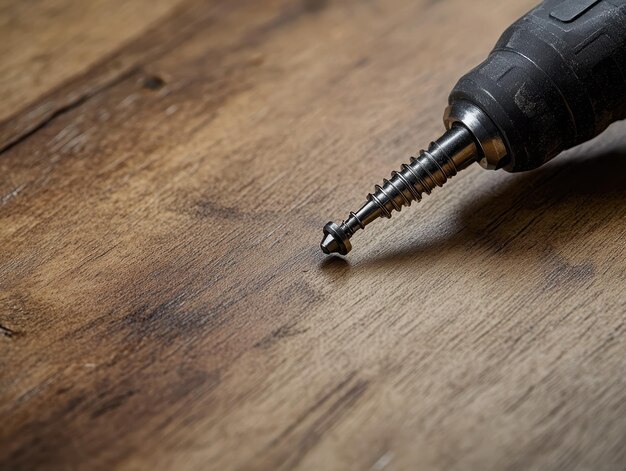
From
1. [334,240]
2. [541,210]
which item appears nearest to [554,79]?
[541,210]

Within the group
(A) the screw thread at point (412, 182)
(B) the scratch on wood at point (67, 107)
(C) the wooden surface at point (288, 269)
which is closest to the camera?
(C) the wooden surface at point (288, 269)

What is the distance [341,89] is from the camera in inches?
43.3

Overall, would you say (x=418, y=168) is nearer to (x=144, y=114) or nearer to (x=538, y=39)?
(x=538, y=39)

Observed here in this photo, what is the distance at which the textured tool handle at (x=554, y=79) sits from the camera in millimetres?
812

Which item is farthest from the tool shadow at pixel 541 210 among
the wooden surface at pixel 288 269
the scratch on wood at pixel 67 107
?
the scratch on wood at pixel 67 107

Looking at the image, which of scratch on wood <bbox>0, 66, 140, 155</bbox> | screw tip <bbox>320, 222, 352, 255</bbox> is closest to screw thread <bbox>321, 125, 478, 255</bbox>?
screw tip <bbox>320, 222, 352, 255</bbox>

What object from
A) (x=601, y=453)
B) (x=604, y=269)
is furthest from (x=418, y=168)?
(x=601, y=453)

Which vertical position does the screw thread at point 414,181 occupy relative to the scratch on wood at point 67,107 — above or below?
below

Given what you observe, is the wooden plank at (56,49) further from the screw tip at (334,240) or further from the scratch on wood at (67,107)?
the screw tip at (334,240)

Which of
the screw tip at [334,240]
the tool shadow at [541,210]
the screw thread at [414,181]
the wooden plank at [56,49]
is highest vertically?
the wooden plank at [56,49]

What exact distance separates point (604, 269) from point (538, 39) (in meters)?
0.24

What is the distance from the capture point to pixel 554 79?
2.66 ft

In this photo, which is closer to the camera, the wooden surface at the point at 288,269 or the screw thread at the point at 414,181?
the wooden surface at the point at 288,269

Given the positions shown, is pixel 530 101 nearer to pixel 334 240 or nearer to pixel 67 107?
pixel 334 240
